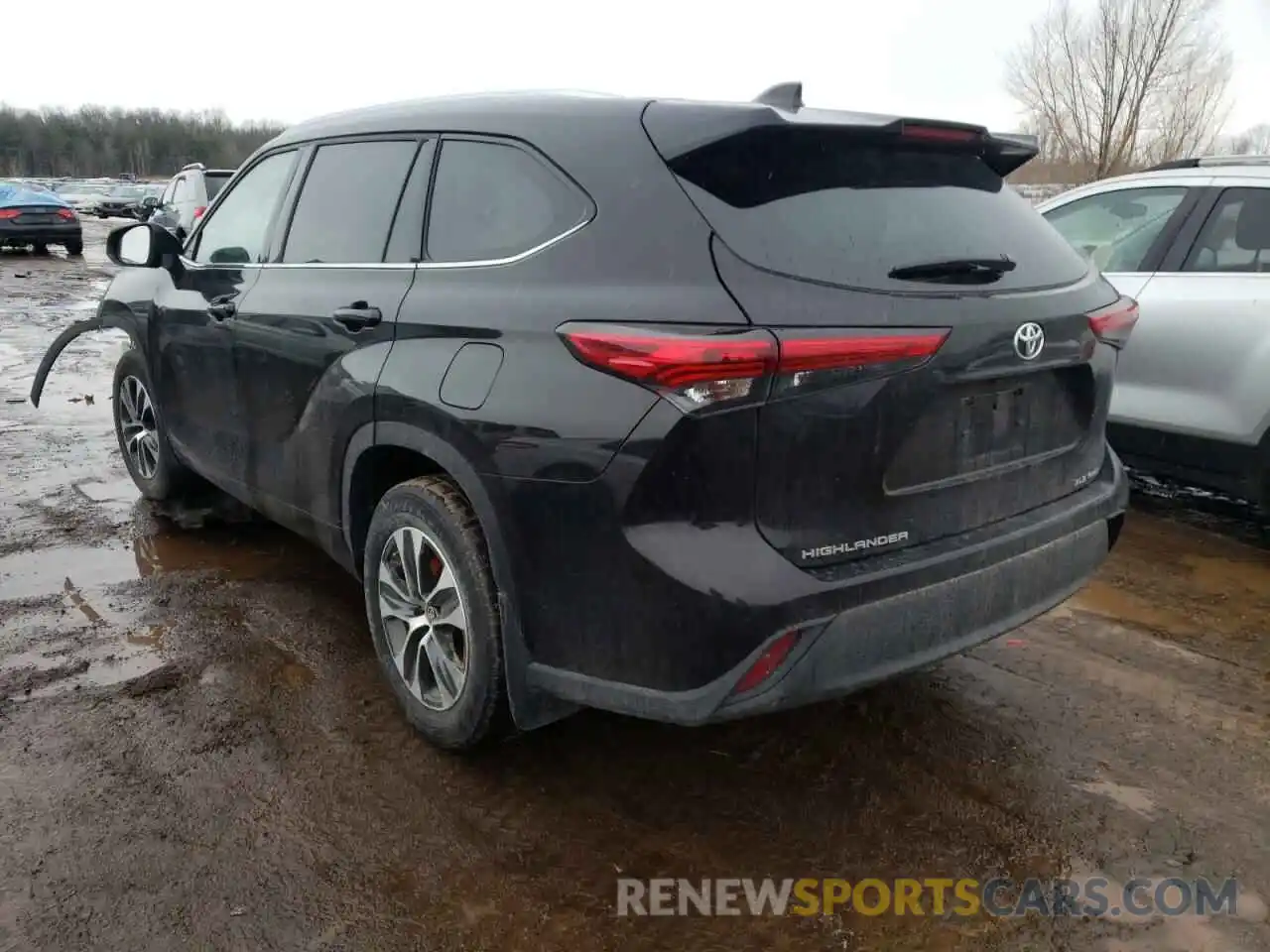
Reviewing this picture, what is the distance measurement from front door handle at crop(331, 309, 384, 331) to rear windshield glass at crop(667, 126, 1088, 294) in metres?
1.09

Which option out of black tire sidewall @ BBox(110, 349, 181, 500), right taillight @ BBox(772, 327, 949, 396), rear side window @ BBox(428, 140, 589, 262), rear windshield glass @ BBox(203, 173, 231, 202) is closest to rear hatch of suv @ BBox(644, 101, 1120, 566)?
right taillight @ BBox(772, 327, 949, 396)

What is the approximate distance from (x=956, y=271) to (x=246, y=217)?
114 inches

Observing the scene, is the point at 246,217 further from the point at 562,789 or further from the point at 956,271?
the point at 956,271

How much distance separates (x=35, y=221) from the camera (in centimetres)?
2205

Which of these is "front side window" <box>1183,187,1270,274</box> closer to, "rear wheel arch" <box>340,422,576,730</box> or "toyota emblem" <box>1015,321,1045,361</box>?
"toyota emblem" <box>1015,321,1045,361</box>

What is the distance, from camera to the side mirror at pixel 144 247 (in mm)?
4371

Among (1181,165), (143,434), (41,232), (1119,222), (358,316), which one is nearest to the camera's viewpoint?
(358,316)

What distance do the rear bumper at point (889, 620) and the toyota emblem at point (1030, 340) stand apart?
44cm

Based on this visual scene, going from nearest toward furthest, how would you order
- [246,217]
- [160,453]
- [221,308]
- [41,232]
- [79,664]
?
[79,664], [221,308], [246,217], [160,453], [41,232]

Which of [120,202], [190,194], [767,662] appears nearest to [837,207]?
[767,662]

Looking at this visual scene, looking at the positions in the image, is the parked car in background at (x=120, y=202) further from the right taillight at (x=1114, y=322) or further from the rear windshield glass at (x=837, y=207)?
Result: the right taillight at (x=1114, y=322)

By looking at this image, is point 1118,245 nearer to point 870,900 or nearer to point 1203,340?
point 1203,340

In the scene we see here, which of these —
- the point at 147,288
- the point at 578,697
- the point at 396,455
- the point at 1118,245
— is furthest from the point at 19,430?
the point at 1118,245

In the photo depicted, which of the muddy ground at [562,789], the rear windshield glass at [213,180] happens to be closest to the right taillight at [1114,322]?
the muddy ground at [562,789]
